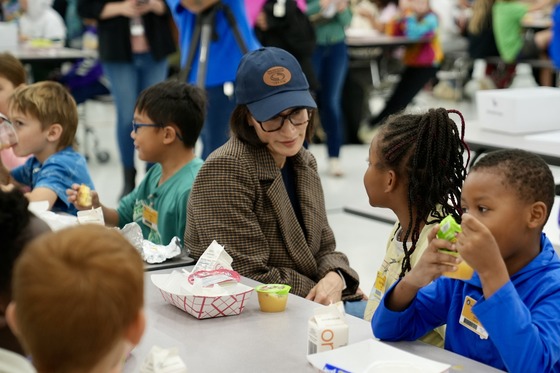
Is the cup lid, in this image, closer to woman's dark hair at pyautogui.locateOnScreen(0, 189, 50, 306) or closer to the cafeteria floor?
woman's dark hair at pyautogui.locateOnScreen(0, 189, 50, 306)

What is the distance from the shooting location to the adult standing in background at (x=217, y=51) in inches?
195

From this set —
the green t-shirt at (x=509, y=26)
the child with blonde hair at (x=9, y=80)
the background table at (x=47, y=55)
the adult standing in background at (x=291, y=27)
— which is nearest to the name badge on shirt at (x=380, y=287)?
the child with blonde hair at (x=9, y=80)

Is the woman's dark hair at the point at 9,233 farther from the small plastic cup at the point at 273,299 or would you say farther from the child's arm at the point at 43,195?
the child's arm at the point at 43,195

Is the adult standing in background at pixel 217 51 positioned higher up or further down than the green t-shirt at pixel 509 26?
higher up

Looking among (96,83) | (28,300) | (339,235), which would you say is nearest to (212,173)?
(28,300)

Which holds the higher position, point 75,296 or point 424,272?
point 75,296

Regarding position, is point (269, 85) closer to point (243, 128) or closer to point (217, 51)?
point (243, 128)

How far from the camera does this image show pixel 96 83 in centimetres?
740

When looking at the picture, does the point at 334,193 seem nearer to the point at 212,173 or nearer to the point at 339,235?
the point at 339,235

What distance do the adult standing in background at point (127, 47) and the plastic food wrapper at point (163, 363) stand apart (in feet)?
13.0

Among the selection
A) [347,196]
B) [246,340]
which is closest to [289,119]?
[246,340]

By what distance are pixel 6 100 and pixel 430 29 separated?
16.6ft

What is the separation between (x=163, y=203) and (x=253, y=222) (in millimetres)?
616

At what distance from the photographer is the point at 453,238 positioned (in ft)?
6.04
